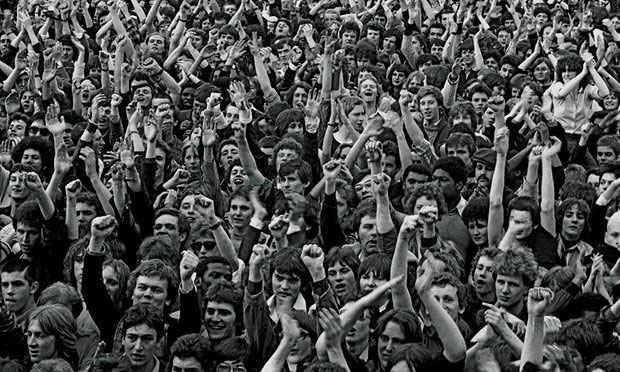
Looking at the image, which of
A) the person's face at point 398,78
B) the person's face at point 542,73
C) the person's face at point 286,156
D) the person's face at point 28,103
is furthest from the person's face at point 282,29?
the person's face at point 286,156

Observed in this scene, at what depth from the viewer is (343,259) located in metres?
6.84

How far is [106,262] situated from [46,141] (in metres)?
2.95

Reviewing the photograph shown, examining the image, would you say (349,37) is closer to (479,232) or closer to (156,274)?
(479,232)

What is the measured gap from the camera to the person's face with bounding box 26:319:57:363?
6.15 m

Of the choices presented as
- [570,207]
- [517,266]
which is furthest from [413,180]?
[517,266]

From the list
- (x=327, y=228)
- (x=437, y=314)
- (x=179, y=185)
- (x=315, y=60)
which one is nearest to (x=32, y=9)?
(x=315, y=60)

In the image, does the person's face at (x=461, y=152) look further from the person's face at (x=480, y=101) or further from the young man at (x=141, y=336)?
the young man at (x=141, y=336)

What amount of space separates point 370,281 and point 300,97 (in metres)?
4.96

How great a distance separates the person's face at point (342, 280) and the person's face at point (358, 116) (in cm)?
356

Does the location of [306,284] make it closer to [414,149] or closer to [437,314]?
[437,314]

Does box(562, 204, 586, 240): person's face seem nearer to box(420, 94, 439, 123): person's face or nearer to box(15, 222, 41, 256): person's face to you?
box(420, 94, 439, 123): person's face

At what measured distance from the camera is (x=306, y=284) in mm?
6617

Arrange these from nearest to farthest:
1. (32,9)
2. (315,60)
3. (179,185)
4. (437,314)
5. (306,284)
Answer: (437,314) → (306,284) → (179,185) → (315,60) → (32,9)

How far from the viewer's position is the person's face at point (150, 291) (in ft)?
21.7
